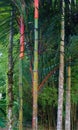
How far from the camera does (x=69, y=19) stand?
407cm

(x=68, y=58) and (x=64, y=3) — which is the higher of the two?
(x=64, y=3)

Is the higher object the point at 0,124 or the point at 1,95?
the point at 1,95

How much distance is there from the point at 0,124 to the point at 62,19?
2.97 metres

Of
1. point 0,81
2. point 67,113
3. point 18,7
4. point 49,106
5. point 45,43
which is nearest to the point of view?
point 18,7

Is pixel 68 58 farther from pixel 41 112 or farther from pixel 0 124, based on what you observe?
pixel 0 124

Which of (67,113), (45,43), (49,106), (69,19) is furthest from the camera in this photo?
(49,106)

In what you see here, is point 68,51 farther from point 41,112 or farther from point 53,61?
point 41,112

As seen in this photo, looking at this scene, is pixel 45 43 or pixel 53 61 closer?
pixel 45 43

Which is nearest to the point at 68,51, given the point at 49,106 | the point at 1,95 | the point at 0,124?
the point at 49,106

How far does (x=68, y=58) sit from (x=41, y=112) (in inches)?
77.8

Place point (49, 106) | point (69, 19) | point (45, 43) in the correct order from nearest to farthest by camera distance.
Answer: point (45, 43) → point (69, 19) → point (49, 106)

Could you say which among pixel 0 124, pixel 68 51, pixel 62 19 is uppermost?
pixel 62 19

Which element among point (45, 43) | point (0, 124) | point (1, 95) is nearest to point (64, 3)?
point (45, 43)

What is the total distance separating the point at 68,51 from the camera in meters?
3.90
